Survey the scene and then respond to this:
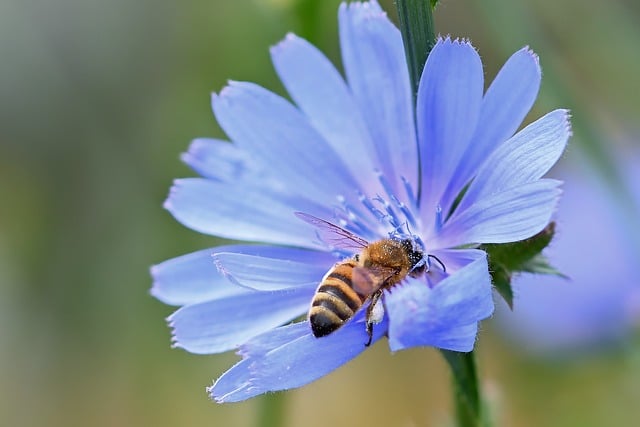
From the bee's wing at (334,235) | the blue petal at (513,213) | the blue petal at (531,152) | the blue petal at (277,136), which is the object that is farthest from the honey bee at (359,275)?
the blue petal at (531,152)

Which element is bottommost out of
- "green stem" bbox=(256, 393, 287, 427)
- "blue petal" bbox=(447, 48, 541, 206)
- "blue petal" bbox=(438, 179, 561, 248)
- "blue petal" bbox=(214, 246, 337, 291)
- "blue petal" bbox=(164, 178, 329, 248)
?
"green stem" bbox=(256, 393, 287, 427)

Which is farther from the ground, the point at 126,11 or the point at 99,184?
the point at 126,11

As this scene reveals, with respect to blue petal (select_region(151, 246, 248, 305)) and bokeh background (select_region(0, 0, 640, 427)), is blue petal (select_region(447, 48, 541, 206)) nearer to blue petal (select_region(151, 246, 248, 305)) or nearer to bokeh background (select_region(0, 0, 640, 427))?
blue petal (select_region(151, 246, 248, 305))

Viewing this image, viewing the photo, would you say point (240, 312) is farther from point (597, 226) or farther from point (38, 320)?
point (38, 320)

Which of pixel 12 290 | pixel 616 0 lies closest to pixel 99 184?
pixel 12 290

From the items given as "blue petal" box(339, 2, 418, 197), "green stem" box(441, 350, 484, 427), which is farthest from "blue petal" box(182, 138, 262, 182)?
"green stem" box(441, 350, 484, 427)

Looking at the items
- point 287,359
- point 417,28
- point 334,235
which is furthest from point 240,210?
point 417,28

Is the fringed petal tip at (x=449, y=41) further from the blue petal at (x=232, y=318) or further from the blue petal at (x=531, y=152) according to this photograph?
the blue petal at (x=232, y=318)
